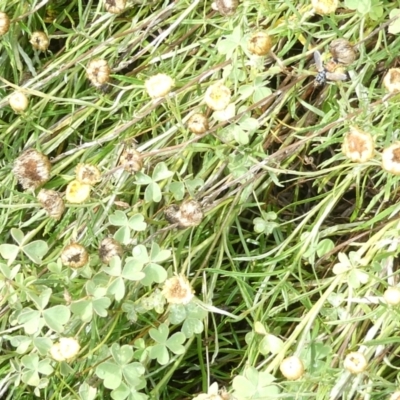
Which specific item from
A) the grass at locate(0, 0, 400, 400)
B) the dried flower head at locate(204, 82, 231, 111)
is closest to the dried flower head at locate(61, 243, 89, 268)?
the grass at locate(0, 0, 400, 400)

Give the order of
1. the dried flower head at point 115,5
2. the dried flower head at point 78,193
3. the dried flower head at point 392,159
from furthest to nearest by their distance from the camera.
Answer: the dried flower head at point 115,5
the dried flower head at point 78,193
the dried flower head at point 392,159

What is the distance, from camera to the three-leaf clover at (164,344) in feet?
2.62

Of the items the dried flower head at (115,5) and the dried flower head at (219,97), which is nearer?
the dried flower head at (219,97)

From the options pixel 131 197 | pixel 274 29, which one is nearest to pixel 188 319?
pixel 131 197

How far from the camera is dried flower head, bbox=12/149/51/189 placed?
0.83 m

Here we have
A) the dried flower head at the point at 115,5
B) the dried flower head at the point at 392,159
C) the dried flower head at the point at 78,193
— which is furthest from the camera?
the dried flower head at the point at 115,5

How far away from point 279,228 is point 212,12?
12.1 inches

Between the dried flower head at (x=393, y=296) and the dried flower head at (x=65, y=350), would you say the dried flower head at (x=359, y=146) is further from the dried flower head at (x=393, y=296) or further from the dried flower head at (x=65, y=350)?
the dried flower head at (x=65, y=350)

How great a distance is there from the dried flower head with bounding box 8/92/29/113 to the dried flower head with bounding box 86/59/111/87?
92 mm

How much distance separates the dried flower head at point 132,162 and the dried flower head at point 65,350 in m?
0.21

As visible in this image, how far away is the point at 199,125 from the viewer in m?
0.76

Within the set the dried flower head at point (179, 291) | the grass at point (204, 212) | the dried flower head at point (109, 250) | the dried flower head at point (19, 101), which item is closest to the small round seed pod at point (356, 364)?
the grass at point (204, 212)

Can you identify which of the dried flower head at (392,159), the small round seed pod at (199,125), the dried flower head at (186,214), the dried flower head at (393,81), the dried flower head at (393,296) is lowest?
the dried flower head at (393,296)

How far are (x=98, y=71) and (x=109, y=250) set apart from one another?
247 mm
